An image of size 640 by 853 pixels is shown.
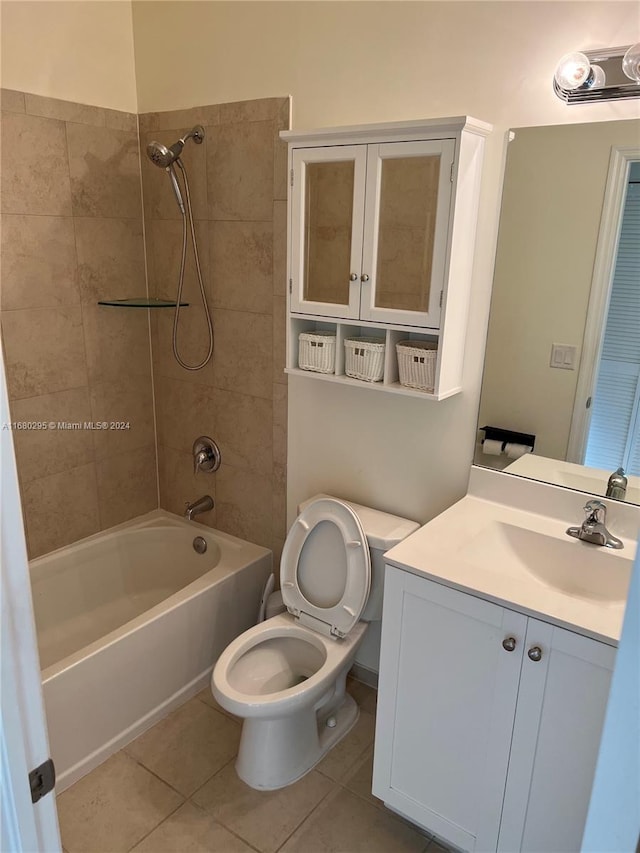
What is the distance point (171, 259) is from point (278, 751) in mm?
1938

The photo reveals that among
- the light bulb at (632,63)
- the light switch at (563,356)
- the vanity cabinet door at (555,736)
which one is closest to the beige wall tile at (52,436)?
the light switch at (563,356)

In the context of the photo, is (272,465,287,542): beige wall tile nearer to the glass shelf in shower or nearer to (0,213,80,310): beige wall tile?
the glass shelf in shower

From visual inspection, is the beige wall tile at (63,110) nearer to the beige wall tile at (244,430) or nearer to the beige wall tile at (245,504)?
the beige wall tile at (244,430)

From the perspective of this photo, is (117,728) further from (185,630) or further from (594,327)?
(594,327)

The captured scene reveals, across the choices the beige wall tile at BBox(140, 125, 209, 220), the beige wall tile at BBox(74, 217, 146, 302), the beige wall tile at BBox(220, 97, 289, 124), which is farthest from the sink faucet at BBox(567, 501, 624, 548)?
the beige wall tile at BBox(74, 217, 146, 302)

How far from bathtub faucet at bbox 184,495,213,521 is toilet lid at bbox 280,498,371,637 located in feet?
2.25

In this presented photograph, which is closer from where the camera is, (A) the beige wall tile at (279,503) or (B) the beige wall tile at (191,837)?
(B) the beige wall tile at (191,837)

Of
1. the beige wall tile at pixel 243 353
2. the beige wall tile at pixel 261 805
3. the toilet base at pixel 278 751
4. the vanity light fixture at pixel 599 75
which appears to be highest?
the vanity light fixture at pixel 599 75

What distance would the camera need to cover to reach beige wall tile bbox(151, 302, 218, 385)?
264 centimetres

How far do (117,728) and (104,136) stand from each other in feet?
7.31

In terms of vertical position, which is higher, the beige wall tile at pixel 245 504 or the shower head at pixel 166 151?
the shower head at pixel 166 151

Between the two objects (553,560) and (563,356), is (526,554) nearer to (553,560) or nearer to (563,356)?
(553,560)

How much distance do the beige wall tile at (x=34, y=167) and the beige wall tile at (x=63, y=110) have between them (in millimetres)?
26

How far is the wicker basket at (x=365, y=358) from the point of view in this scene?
6.49ft
